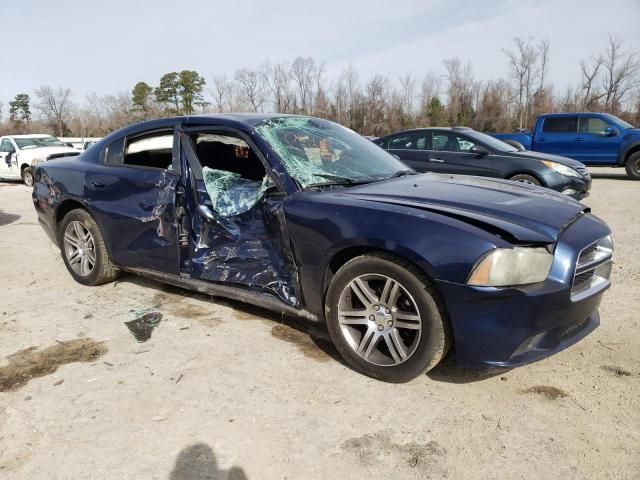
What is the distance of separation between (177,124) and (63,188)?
156 cm

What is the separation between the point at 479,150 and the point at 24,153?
42.7 ft

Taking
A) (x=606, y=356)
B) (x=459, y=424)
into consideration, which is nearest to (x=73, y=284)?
(x=459, y=424)

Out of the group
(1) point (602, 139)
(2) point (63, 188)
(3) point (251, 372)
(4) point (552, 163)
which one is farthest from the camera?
(1) point (602, 139)

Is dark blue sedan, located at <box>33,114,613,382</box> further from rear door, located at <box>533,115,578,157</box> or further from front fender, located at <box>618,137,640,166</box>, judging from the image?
rear door, located at <box>533,115,578,157</box>

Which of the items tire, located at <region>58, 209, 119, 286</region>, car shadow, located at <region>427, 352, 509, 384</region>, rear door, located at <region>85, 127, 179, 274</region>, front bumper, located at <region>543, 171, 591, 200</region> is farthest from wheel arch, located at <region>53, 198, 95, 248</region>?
front bumper, located at <region>543, 171, 591, 200</region>

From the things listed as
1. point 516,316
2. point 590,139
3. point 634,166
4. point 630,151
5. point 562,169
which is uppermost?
point 590,139

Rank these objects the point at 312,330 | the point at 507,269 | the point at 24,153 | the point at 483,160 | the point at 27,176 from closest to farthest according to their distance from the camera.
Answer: the point at 507,269, the point at 312,330, the point at 483,160, the point at 27,176, the point at 24,153

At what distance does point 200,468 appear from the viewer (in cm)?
216

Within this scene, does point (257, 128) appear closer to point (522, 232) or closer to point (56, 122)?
point (522, 232)

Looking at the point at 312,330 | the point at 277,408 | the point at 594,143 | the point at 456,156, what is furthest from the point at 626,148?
the point at 277,408

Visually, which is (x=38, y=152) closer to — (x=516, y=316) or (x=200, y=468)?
(x=200, y=468)

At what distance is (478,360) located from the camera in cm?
247

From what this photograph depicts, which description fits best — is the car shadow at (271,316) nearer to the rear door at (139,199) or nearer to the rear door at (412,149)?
the rear door at (139,199)

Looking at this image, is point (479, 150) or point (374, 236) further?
point (479, 150)
